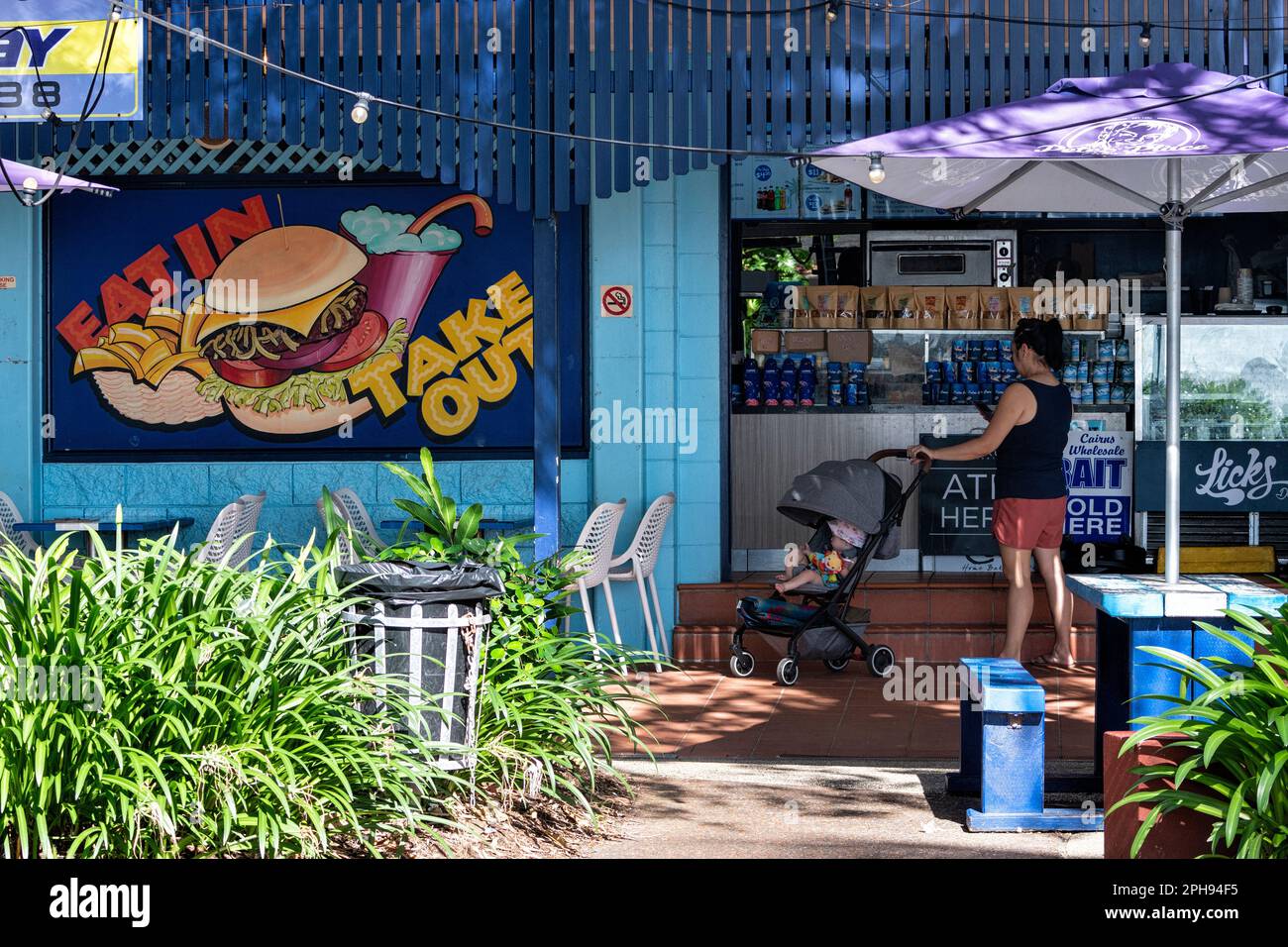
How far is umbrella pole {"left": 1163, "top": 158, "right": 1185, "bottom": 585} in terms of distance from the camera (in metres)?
6.61

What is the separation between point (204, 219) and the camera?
1093 cm

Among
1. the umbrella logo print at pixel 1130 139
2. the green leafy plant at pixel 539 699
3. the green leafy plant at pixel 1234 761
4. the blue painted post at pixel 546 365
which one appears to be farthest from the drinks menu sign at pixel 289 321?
the green leafy plant at pixel 1234 761

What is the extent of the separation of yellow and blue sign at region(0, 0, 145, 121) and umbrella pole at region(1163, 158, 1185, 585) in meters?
4.84

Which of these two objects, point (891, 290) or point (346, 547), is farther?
point (891, 290)

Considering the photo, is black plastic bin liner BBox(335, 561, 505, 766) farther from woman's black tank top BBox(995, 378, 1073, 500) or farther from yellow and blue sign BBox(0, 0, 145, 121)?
woman's black tank top BBox(995, 378, 1073, 500)

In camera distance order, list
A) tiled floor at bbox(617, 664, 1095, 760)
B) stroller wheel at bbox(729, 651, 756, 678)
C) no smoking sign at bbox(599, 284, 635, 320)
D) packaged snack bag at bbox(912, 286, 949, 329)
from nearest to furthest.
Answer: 1. tiled floor at bbox(617, 664, 1095, 760)
2. stroller wheel at bbox(729, 651, 756, 678)
3. no smoking sign at bbox(599, 284, 635, 320)
4. packaged snack bag at bbox(912, 286, 949, 329)

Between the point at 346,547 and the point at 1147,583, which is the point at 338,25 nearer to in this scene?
the point at 346,547

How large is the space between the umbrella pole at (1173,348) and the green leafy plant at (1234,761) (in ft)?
4.82

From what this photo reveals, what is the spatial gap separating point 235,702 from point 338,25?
5.48 m

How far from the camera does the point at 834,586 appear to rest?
948 cm

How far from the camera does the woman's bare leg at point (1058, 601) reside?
932cm

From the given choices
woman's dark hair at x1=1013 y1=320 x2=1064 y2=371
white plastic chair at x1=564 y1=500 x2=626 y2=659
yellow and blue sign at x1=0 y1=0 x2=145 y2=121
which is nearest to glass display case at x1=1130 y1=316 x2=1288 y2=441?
woman's dark hair at x1=1013 y1=320 x2=1064 y2=371
